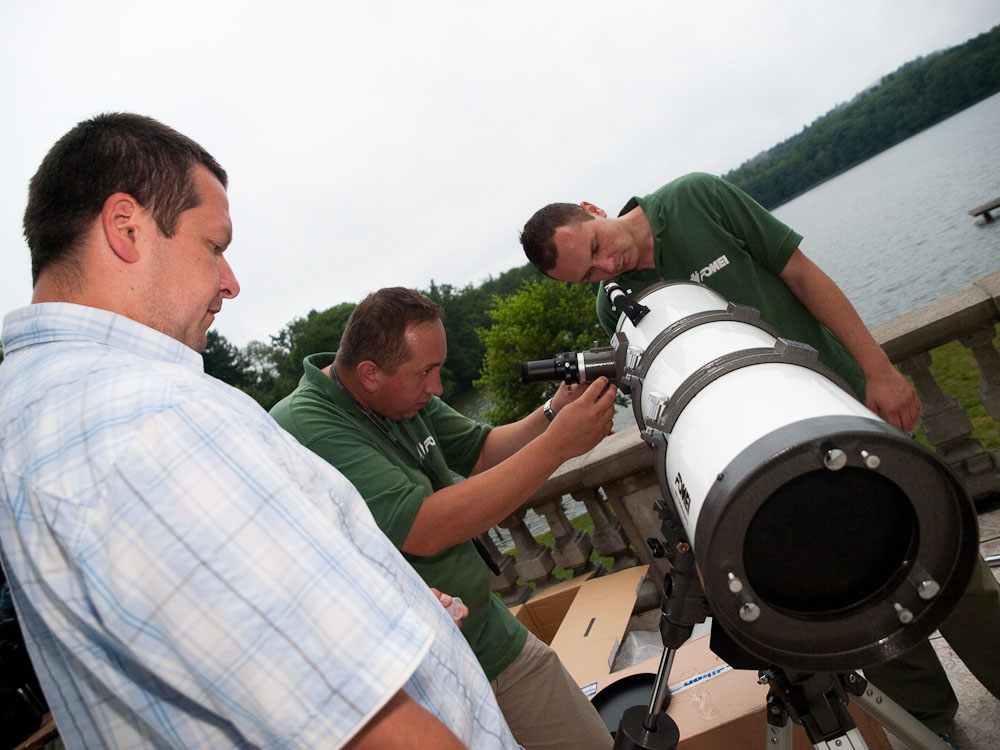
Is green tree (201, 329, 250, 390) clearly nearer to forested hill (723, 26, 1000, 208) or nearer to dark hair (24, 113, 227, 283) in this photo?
forested hill (723, 26, 1000, 208)

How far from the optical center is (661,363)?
1.75 m

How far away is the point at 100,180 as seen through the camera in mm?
1079

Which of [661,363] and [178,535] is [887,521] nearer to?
[661,363]

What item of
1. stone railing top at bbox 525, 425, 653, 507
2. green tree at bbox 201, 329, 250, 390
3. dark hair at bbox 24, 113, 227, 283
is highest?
green tree at bbox 201, 329, 250, 390

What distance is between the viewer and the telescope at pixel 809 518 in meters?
1.11

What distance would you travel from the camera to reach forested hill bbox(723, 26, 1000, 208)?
28156mm

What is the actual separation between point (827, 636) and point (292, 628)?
3.64 ft

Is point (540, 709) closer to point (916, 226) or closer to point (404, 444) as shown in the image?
point (404, 444)

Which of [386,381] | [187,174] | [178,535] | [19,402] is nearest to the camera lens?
[178,535]

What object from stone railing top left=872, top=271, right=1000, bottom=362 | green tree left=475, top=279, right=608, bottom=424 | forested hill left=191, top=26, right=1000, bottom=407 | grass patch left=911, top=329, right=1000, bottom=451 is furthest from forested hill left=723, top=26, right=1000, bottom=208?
stone railing top left=872, top=271, right=1000, bottom=362

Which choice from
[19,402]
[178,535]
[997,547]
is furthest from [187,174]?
[997,547]

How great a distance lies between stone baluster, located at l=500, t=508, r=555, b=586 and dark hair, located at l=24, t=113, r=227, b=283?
3.40 meters

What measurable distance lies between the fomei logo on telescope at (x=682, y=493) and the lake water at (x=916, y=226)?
10.8 meters

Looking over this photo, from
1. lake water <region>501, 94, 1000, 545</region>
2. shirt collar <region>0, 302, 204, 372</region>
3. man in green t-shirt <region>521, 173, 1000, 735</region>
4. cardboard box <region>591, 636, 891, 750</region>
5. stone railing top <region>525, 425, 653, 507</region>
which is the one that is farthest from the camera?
lake water <region>501, 94, 1000, 545</region>
